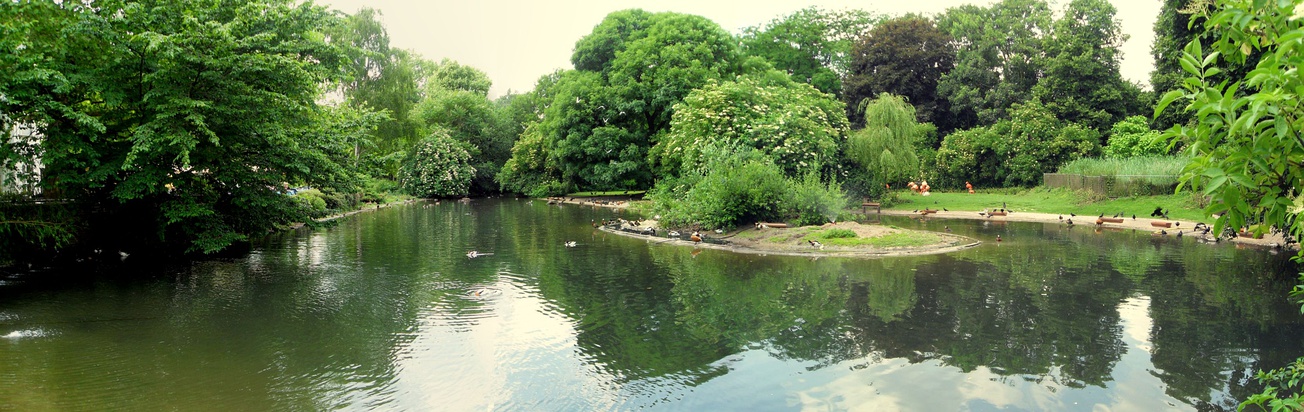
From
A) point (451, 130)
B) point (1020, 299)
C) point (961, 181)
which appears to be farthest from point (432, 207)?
point (1020, 299)

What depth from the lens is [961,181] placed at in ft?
144

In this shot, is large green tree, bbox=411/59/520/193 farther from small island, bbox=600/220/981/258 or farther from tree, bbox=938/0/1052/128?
small island, bbox=600/220/981/258

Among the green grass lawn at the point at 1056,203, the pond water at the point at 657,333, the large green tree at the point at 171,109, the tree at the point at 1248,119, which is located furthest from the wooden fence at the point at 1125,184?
the tree at the point at 1248,119

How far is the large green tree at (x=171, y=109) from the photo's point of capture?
14570 mm

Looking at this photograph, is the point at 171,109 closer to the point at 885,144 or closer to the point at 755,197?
the point at 755,197

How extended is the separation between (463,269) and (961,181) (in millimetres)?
34738

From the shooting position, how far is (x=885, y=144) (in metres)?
34.5

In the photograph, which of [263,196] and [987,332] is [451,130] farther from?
[987,332]

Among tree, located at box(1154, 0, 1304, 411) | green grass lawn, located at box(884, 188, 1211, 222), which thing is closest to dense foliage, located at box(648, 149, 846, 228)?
green grass lawn, located at box(884, 188, 1211, 222)

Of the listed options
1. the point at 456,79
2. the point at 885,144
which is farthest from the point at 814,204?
the point at 456,79

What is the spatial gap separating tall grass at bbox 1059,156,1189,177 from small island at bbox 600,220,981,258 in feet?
48.6

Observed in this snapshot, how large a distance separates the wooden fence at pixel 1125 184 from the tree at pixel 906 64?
15.0m

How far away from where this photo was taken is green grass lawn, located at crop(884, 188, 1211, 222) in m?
28.5

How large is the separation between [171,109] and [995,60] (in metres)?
44.9
